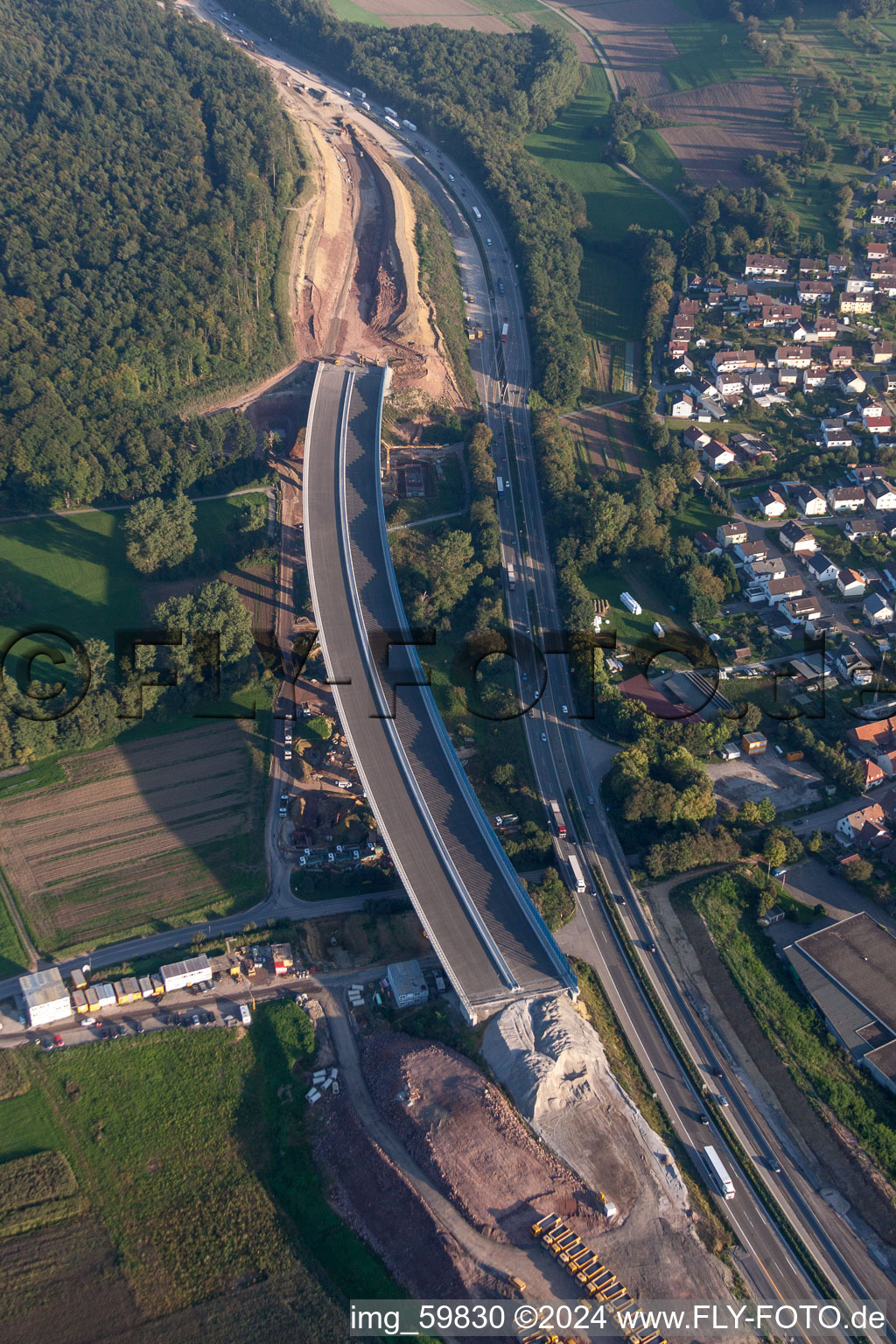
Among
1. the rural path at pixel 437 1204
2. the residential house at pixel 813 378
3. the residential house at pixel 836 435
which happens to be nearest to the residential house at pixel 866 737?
the residential house at pixel 836 435

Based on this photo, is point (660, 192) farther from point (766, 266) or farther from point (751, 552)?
point (751, 552)

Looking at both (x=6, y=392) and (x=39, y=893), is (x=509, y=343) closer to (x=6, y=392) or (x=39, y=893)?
(x=6, y=392)

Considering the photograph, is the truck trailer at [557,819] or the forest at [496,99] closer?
the truck trailer at [557,819]

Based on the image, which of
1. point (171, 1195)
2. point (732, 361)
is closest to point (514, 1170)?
point (171, 1195)

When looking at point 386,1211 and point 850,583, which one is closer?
point 386,1211

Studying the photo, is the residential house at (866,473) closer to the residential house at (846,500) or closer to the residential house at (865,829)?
the residential house at (846,500)
